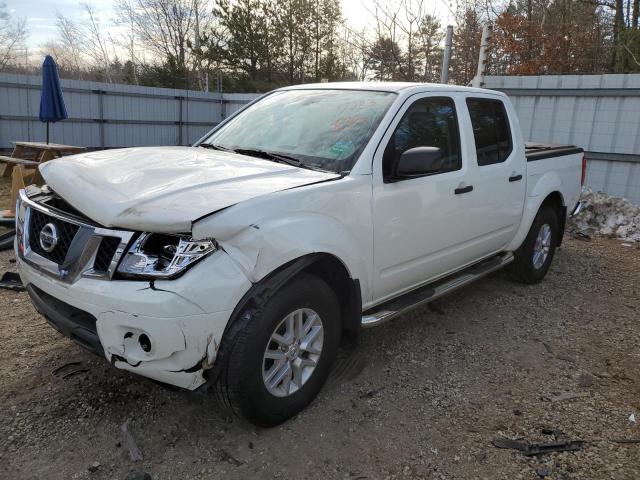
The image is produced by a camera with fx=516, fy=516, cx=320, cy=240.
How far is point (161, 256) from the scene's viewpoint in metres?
2.36

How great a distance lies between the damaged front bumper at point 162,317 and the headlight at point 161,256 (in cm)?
4

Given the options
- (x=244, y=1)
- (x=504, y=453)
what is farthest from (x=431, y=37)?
(x=504, y=453)

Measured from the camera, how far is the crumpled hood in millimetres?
2336

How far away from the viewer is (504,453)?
2.76 meters

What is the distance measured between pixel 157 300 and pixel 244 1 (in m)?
27.4

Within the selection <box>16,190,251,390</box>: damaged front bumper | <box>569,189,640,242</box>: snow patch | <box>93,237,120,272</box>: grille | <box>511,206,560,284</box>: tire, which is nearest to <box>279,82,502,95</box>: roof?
<box>511,206,560,284</box>: tire

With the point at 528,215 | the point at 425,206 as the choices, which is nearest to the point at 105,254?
the point at 425,206

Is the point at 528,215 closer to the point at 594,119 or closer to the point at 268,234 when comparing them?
the point at 268,234

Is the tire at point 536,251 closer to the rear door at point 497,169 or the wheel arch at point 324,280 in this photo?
the rear door at point 497,169

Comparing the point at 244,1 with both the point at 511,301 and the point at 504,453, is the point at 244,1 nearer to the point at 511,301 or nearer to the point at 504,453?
the point at 511,301

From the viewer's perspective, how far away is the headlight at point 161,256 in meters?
2.30

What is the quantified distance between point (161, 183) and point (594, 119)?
27.4 ft

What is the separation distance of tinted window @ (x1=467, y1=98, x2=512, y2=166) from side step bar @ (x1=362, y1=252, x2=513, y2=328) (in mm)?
916

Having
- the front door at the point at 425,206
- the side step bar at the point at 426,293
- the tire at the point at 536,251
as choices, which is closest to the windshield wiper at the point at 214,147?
the front door at the point at 425,206
